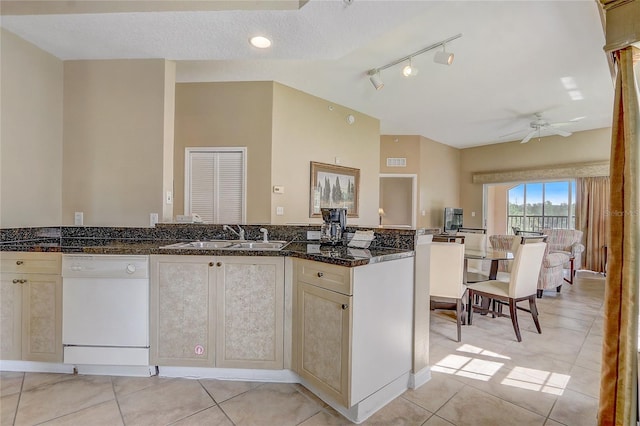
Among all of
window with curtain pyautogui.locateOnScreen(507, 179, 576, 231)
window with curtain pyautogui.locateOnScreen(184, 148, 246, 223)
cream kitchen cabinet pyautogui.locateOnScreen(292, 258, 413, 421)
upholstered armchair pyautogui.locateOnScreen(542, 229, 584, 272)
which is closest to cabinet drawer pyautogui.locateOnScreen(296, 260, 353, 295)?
cream kitchen cabinet pyautogui.locateOnScreen(292, 258, 413, 421)

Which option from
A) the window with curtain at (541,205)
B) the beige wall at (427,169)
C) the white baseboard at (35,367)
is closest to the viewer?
the white baseboard at (35,367)

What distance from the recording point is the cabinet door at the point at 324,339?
5.44 feet

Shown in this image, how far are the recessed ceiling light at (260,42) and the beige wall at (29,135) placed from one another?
1836mm

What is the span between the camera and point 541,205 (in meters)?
7.54

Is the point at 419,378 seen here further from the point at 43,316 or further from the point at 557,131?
the point at 557,131

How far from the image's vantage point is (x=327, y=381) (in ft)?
5.77

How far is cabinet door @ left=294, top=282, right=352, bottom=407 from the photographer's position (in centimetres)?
166

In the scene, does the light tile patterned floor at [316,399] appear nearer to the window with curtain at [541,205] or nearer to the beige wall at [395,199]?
the window with curtain at [541,205]

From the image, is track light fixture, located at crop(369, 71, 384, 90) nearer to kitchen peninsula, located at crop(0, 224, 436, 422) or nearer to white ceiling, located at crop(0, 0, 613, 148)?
white ceiling, located at crop(0, 0, 613, 148)

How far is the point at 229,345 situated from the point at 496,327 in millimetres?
2704

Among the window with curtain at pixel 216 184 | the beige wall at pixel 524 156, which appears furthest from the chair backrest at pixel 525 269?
the beige wall at pixel 524 156

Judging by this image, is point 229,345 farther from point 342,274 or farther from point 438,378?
point 438,378

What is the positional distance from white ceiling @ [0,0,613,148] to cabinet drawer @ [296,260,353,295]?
174cm

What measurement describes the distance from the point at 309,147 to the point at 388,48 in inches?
71.3
